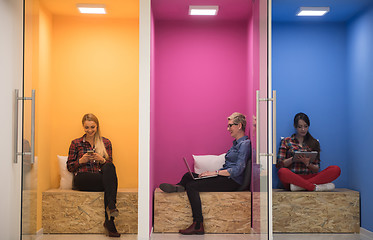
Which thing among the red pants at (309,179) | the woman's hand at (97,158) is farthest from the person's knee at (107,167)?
the red pants at (309,179)

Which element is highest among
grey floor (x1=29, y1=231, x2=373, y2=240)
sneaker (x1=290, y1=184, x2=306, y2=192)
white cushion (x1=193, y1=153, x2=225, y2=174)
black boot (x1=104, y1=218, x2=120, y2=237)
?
white cushion (x1=193, y1=153, x2=225, y2=174)

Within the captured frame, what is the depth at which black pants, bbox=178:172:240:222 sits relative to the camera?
16.4 ft

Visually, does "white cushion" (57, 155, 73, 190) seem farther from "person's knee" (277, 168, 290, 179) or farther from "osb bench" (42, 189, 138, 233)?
"person's knee" (277, 168, 290, 179)

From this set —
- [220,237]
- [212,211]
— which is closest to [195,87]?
[212,211]

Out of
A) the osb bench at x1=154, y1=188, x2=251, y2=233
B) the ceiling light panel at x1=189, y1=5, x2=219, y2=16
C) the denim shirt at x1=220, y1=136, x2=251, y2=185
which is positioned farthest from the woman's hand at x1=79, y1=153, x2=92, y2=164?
the ceiling light panel at x1=189, y1=5, x2=219, y2=16

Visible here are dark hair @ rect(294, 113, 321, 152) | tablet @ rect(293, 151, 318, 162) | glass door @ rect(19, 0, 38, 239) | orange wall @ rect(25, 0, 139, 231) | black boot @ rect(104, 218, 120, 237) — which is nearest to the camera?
glass door @ rect(19, 0, 38, 239)

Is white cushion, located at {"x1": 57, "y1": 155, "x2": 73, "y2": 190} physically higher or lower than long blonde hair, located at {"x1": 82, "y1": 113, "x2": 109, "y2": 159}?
lower

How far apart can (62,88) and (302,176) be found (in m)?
3.32

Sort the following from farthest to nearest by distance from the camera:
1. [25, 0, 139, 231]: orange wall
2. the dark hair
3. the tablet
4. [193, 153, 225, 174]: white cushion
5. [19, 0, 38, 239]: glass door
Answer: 1. [25, 0, 139, 231]: orange wall
2. [193, 153, 225, 174]: white cushion
3. the dark hair
4. the tablet
5. [19, 0, 38, 239]: glass door

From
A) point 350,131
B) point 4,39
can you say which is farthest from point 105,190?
point 350,131

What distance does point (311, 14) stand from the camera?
5426mm

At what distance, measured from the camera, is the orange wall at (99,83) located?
5.75 meters

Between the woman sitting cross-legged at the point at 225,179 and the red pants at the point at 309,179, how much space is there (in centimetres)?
52

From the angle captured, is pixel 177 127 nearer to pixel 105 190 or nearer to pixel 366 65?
pixel 105 190
